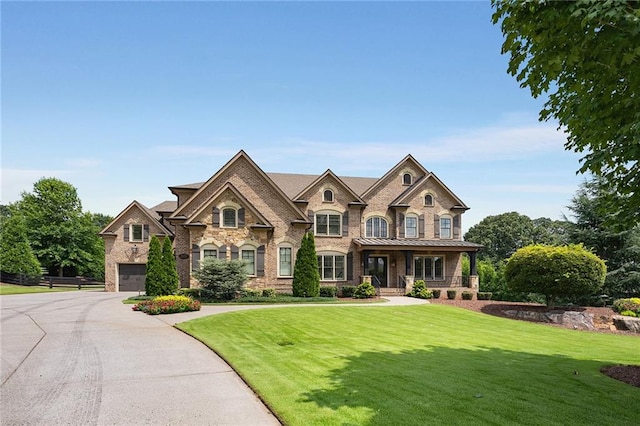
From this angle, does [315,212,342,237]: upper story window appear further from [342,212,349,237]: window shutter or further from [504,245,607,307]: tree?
[504,245,607,307]: tree

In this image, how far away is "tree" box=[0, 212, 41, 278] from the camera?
145 feet

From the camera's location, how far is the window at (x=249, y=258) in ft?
89.8

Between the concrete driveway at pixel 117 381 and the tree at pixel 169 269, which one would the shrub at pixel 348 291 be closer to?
the tree at pixel 169 269

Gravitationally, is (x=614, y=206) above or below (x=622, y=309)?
above

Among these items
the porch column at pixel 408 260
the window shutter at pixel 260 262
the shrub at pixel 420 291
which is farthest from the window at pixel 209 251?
the shrub at pixel 420 291

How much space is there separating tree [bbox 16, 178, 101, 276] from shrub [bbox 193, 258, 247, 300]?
3580cm

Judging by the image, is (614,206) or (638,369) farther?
(638,369)

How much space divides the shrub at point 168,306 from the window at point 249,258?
287 inches

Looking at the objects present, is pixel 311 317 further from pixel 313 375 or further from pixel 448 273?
pixel 448 273

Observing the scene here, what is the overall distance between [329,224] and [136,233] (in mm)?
16713

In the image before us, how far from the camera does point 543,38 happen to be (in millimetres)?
6125

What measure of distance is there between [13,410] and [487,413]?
7.14m

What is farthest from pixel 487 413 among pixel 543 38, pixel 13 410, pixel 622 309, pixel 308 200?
pixel 308 200

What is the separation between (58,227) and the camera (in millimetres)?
51219
